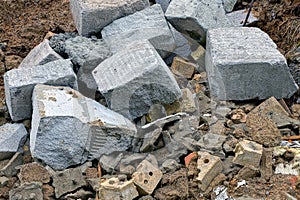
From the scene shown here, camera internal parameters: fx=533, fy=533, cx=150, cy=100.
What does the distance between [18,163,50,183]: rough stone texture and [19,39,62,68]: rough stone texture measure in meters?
1.09

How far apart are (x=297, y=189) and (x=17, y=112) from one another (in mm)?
2129

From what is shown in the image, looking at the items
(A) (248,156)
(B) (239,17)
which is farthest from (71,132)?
(B) (239,17)

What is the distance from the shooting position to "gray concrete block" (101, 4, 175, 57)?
174 inches

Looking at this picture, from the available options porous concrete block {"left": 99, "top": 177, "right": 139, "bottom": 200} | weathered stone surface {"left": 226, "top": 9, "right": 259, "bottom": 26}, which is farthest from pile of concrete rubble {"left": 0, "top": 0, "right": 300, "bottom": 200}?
weathered stone surface {"left": 226, "top": 9, "right": 259, "bottom": 26}

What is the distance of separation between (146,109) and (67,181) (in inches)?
31.2

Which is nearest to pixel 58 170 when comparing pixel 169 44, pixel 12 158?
pixel 12 158

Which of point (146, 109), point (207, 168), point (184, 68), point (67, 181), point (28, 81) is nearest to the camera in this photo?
point (207, 168)

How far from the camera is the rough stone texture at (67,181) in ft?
11.5

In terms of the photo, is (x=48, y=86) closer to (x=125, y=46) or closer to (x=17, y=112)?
(x=17, y=112)

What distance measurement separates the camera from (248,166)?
339cm

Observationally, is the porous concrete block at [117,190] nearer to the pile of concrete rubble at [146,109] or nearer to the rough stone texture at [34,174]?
the pile of concrete rubble at [146,109]

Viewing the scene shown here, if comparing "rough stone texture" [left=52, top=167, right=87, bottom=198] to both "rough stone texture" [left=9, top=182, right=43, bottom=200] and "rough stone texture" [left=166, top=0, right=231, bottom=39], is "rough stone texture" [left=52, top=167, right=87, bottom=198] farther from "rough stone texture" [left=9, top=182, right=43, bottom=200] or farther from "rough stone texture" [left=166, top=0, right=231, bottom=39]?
"rough stone texture" [left=166, top=0, right=231, bottom=39]

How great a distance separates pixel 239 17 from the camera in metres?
5.21

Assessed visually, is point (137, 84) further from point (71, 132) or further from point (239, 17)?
point (239, 17)
